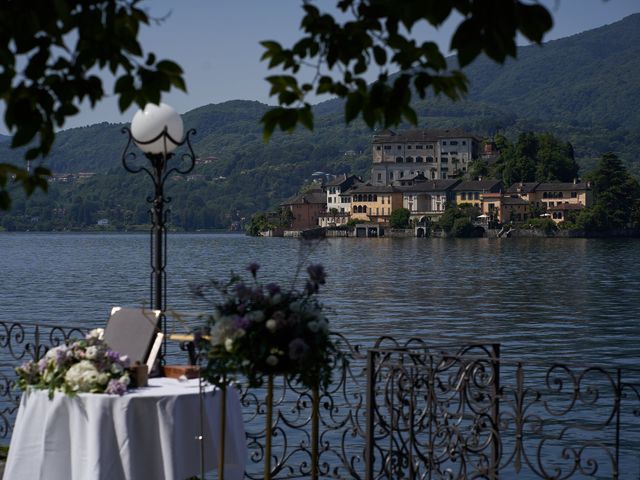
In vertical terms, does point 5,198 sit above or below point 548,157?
below

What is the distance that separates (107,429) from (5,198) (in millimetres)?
3219

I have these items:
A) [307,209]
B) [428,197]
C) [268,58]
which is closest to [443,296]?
[268,58]

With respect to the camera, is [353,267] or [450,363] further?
[353,267]

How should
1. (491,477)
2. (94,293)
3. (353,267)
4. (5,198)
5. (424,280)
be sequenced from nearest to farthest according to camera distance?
(5,198), (491,477), (94,293), (424,280), (353,267)

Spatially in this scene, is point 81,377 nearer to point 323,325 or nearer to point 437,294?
point 323,325

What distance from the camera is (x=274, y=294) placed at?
5.57 meters

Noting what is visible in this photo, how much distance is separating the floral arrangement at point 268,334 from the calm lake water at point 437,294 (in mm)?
6937

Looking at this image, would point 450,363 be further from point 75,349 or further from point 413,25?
point 413,25

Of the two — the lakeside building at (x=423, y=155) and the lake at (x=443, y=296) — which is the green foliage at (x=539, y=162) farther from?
the lake at (x=443, y=296)

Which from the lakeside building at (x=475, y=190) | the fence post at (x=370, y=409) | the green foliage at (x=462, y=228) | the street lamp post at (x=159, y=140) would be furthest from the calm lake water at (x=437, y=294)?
the green foliage at (x=462, y=228)

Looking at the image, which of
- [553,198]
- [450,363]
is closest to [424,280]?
[450,363]

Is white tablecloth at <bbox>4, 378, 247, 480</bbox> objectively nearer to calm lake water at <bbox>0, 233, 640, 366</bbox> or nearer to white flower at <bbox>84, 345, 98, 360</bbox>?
white flower at <bbox>84, 345, 98, 360</bbox>

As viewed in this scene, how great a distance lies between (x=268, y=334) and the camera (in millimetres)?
5473

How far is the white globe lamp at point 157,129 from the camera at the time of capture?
8211mm
